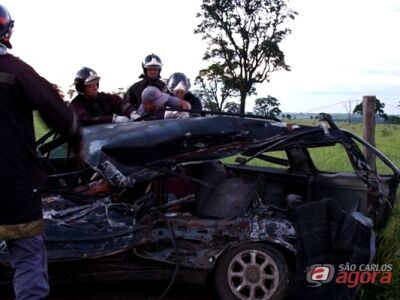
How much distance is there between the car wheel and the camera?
428 centimetres

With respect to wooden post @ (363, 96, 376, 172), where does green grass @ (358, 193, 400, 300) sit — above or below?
below

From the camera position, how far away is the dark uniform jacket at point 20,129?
9.74ft

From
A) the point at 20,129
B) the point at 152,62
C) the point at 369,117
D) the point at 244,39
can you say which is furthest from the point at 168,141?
the point at 244,39

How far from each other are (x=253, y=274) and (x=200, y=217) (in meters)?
0.58

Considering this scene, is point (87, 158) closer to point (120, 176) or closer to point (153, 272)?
point (120, 176)

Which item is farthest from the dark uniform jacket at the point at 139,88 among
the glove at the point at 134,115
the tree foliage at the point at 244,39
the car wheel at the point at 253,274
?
the tree foliage at the point at 244,39

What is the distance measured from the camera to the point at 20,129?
9.94 ft

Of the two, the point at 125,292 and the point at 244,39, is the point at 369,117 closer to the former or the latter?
the point at 125,292

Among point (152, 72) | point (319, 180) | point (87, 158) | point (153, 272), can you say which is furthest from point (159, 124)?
point (152, 72)

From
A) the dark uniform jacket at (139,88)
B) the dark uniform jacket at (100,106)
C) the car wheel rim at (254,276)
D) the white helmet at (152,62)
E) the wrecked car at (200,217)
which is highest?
the white helmet at (152,62)

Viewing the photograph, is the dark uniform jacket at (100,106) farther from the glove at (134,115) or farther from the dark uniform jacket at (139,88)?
the dark uniform jacket at (139,88)

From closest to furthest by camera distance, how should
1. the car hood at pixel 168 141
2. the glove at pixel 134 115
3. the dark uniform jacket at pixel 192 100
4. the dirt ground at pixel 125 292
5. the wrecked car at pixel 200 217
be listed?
1. the wrecked car at pixel 200 217
2. the car hood at pixel 168 141
3. the dirt ground at pixel 125 292
4. the glove at pixel 134 115
5. the dark uniform jacket at pixel 192 100

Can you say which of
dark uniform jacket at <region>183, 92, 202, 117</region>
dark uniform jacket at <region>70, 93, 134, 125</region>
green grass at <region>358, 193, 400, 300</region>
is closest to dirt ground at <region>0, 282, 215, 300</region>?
green grass at <region>358, 193, 400, 300</region>

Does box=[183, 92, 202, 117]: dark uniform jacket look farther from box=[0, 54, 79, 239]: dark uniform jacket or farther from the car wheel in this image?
box=[0, 54, 79, 239]: dark uniform jacket
